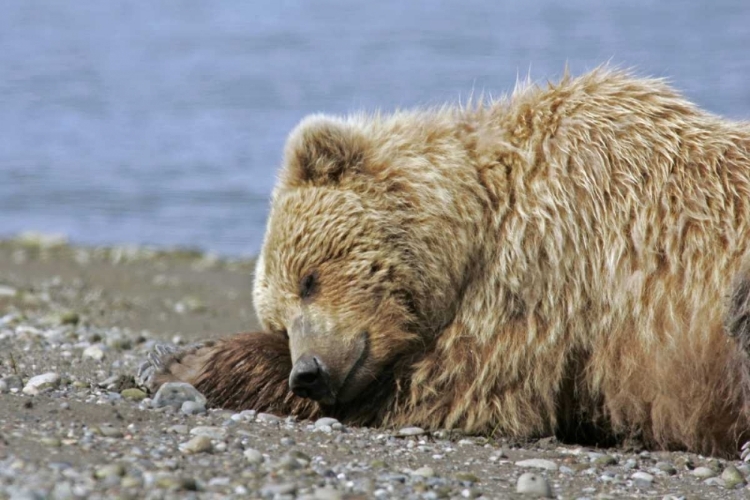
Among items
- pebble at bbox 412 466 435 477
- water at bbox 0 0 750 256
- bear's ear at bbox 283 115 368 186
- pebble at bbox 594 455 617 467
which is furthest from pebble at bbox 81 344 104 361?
water at bbox 0 0 750 256

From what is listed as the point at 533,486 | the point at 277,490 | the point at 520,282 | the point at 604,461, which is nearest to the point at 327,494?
the point at 277,490

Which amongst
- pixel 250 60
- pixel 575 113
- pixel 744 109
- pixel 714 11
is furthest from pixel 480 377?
pixel 714 11

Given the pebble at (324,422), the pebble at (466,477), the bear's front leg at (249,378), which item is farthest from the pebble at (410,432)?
the pebble at (466,477)

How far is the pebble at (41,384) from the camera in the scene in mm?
4879

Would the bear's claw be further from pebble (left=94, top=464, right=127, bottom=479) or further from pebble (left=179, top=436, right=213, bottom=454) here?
pebble (left=94, top=464, right=127, bottom=479)

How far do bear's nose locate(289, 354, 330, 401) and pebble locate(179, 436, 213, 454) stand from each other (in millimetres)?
899

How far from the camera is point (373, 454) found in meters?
4.48

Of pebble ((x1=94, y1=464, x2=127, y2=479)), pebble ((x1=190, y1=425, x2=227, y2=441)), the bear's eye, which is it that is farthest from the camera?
the bear's eye

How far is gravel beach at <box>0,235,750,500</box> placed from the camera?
12.0 ft

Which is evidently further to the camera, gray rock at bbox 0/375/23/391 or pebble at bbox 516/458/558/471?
gray rock at bbox 0/375/23/391

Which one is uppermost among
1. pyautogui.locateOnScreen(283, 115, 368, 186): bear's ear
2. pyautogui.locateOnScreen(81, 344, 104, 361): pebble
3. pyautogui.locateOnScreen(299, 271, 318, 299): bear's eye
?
pyautogui.locateOnScreen(283, 115, 368, 186): bear's ear

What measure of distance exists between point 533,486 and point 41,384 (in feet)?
7.07

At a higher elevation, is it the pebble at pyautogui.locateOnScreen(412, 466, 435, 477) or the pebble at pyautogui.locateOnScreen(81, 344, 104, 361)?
the pebble at pyautogui.locateOnScreen(81, 344, 104, 361)

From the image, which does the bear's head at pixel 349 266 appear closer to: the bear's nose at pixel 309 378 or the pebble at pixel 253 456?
the bear's nose at pixel 309 378
